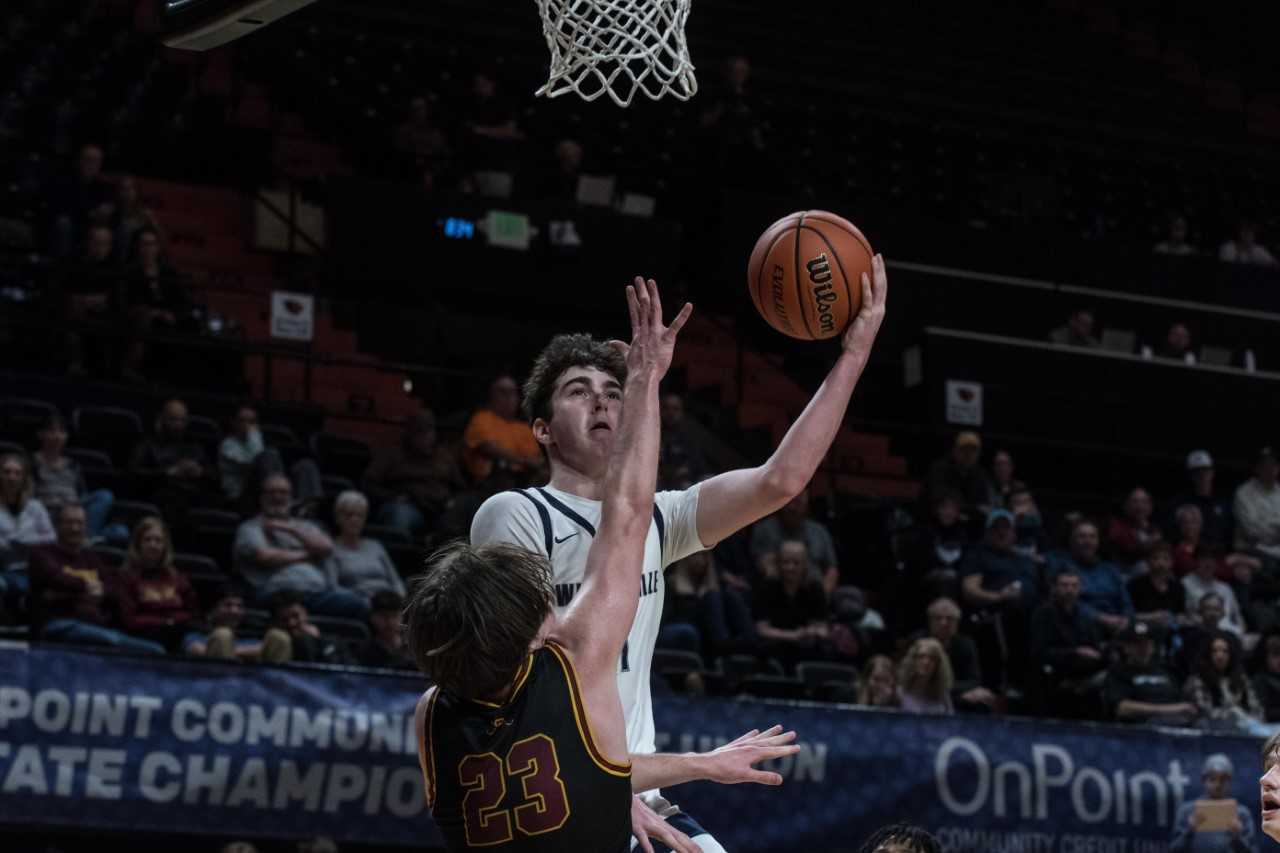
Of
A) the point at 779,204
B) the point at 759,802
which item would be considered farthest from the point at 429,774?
the point at 779,204

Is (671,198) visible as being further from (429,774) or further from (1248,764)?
(429,774)

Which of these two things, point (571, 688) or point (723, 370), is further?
point (723, 370)

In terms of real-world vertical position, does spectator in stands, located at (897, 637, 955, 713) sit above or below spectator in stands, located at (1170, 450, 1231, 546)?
below

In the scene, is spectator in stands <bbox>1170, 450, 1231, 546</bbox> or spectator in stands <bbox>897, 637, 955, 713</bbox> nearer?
spectator in stands <bbox>897, 637, 955, 713</bbox>

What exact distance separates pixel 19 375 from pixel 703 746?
6.25 meters

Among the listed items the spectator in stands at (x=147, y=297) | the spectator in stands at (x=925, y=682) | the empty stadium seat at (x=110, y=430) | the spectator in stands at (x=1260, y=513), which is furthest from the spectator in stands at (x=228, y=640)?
the spectator in stands at (x=1260, y=513)

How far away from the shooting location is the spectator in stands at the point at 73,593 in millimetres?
10086

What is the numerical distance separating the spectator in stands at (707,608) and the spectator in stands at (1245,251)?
9.08m

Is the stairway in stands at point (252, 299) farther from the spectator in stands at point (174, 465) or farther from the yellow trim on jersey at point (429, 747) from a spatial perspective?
the yellow trim on jersey at point (429, 747)

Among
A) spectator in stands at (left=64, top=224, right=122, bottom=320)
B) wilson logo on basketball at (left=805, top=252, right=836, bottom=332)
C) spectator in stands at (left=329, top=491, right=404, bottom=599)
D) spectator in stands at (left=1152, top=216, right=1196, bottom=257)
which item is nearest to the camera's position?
wilson logo on basketball at (left=805, top=252, right=836, bottom=332)

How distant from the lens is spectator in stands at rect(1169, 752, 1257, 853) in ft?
34.5

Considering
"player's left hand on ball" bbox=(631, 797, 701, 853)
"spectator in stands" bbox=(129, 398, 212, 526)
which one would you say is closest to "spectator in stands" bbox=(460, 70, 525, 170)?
"spectator in stands" bbox=(129, 398, 212, 526)

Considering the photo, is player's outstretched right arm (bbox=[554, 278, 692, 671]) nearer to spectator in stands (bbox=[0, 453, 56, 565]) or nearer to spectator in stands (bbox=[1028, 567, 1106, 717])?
spectator in stands (bbox=[0, 453, 56, 565])

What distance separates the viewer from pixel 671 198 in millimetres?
17906
